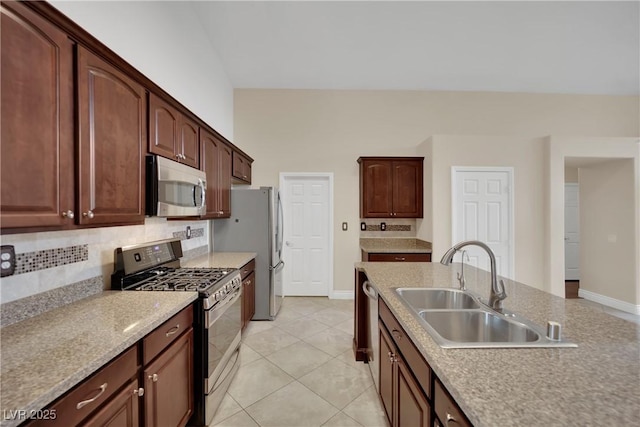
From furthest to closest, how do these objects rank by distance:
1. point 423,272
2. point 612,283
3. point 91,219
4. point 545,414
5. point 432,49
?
1. point 612,283
2. point 432,49
3. point 423,272
4. point 91,219
5. point 545,414

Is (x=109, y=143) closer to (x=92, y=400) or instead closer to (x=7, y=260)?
(x=7, y=260)

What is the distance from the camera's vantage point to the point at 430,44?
325cm

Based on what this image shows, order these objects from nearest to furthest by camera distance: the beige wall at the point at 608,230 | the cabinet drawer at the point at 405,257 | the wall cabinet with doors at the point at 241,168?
the wall cabinet with doors at the point at 241,168 < the cabinet drawer at the point at 405,257 < the beige wall at the point at 608,230

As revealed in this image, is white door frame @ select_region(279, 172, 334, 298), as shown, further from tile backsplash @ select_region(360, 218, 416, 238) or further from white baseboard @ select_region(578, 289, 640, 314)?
white baseboard @ select_region(578, 289, 640, 314)

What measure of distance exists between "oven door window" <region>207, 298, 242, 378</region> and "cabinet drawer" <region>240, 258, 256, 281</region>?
0.62 meters

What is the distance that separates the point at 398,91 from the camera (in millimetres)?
4363

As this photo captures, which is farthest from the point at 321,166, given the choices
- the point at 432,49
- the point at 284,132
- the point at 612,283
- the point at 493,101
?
the point at 612,283

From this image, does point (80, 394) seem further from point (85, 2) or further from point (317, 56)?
point (317, 56)

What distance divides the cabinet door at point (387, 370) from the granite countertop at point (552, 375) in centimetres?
35

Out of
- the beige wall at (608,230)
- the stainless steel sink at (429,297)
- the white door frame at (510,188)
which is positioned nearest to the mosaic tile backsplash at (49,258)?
the stainless steel sink at (429,297)

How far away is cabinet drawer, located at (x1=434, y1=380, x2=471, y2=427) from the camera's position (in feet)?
2.51

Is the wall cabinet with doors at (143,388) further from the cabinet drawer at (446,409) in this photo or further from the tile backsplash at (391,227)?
the tile backsplash at (391,227)

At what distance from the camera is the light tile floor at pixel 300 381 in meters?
1.79

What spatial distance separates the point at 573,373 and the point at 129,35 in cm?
309
